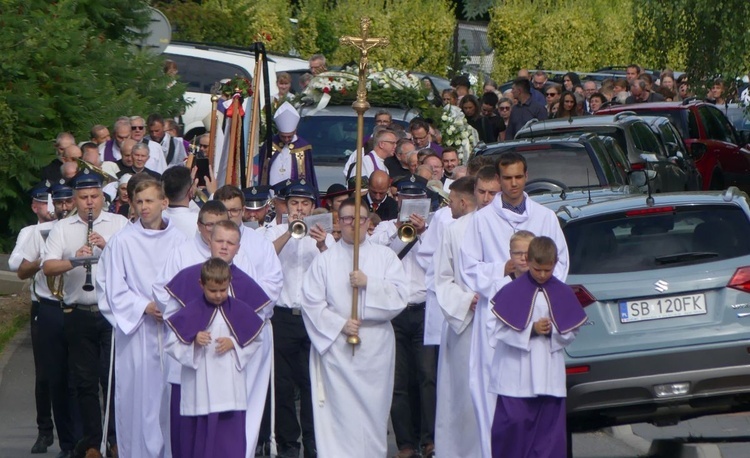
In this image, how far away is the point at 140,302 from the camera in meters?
9.93

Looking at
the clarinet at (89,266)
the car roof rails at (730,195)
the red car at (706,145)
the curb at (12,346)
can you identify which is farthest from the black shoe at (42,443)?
the red car at (706,145)

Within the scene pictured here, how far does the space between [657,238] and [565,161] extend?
5207 millimetres

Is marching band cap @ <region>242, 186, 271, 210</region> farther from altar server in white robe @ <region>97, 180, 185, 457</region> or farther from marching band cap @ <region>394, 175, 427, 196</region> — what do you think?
altar server in white robe @ <region>97, 180, 185, 457</region>

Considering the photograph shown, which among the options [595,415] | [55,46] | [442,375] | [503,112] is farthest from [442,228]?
[503,112]

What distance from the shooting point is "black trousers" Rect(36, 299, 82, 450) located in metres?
11.2

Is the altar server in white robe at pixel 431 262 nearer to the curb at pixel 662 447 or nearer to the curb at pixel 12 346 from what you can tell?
the curb at pixel 662 447

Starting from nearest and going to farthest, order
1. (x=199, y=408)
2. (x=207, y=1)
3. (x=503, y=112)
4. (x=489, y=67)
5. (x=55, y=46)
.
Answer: (x=199, y=408) → (x=55, y=46) → (x=503, y=112) → (x=207, y=1) → (x=489, y=67)

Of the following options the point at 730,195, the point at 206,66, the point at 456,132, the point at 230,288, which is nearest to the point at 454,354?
the point at 230,288

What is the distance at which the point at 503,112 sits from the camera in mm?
22297

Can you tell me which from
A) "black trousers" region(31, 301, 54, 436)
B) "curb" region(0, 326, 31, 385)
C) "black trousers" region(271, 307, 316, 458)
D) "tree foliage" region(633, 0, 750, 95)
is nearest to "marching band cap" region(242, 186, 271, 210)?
"black trousers" region(271, 307, 316, 458)

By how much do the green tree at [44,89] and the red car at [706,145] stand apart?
7.00 meters

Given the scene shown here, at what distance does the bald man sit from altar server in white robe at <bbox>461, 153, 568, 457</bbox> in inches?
101

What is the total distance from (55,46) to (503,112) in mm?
7315

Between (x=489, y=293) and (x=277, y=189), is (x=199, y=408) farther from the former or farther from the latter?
(x=277, y=189)
